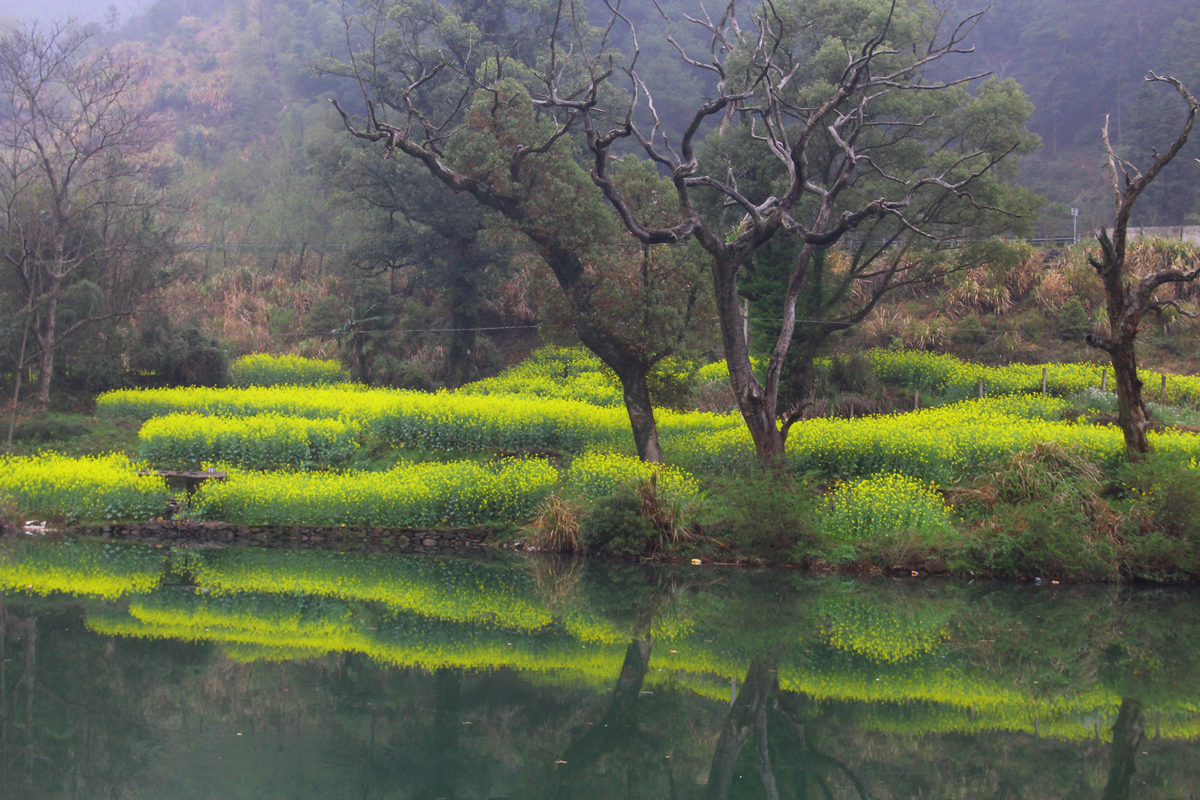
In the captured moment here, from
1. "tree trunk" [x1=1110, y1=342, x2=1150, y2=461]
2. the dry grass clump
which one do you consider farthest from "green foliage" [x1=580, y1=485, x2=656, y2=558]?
"tree trunk" [x1=1110, y1=342, x2=1150, y2=461]

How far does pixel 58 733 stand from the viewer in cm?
737

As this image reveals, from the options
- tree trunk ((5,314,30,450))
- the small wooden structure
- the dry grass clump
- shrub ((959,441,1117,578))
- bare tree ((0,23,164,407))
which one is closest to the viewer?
shrub ((959,441,1117,578))

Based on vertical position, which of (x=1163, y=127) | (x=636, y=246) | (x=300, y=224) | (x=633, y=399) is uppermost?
(x=1163, y=127)

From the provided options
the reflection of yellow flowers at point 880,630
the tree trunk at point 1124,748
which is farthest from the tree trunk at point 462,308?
the tree trunk at point 1124,748

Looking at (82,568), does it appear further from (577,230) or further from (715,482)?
(715,482)

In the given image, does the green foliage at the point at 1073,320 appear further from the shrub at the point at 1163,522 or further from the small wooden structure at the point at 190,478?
the small wooden structure at the point at 190,478

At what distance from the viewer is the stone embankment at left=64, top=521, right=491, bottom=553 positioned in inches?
659

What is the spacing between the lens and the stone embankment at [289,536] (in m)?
16.7

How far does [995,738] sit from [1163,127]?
42673mm

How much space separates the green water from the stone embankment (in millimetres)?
2578

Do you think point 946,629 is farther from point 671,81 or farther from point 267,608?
point 671,81

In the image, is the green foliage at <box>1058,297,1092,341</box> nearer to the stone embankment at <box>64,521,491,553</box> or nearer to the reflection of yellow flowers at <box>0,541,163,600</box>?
the stone embankment at <box>64,521,491,553</box>

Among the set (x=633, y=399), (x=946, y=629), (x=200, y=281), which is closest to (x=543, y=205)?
(x=633, y=399)

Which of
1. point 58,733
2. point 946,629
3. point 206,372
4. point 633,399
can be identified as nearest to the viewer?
point 58,733
